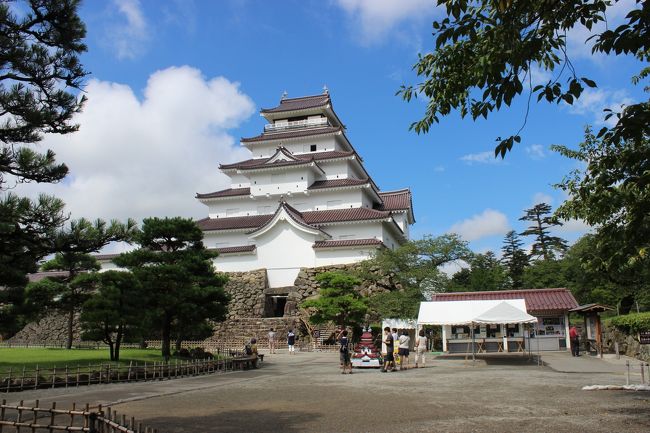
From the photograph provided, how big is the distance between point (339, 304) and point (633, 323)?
13.7 metres

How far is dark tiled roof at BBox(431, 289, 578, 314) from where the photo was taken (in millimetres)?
27078

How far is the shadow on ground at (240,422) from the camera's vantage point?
8.22 meters

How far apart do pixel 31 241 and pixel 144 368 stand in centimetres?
599

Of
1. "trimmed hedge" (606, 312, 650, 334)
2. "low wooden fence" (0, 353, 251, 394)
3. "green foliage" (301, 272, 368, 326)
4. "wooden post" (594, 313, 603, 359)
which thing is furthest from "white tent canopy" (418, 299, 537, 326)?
"low wooden fence" (0, 353, 251, 394)

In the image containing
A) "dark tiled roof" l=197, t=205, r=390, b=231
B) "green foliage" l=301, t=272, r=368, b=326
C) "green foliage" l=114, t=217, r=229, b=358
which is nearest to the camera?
"green foliage" l=114, t=217, r=229, b=358

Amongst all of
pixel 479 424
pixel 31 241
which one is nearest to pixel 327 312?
pixel 31 241

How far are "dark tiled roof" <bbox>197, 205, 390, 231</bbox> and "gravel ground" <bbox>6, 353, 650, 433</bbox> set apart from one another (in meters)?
22.2

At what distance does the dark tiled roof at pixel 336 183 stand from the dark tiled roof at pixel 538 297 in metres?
13.8

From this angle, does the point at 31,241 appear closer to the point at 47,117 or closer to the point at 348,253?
the point at 47,117

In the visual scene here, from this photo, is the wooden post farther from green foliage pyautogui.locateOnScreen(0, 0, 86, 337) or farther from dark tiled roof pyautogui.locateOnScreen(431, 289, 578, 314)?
green foliage pyautogui.locateOnScreen(0, 0, 86, 337)

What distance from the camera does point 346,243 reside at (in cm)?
3697

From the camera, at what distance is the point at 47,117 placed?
11.0 metres

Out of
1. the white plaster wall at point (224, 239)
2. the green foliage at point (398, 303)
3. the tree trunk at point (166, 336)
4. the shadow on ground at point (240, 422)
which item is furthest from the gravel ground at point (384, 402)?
the white plaster wall at point (224, 239)

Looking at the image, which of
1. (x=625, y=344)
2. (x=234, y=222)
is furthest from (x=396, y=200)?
(x=625, y=344)
